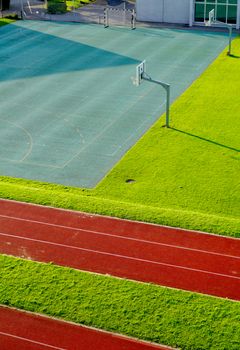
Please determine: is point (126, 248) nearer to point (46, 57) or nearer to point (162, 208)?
point (162, 208)

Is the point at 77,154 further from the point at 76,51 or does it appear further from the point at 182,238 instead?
the point at 76,51

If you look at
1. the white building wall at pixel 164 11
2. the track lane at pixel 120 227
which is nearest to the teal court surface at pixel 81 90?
the track lane at pixel 120 227

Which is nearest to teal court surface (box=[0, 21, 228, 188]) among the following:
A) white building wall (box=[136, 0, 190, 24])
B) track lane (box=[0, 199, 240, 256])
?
track lane (box=[0, 199, 240, 256])

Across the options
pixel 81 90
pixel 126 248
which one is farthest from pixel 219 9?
pixel 126 248

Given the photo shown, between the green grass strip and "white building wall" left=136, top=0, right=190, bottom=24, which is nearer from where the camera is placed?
the green grass strip

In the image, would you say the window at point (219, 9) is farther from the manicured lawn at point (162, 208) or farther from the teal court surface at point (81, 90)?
the manicured lawn at point (162, 208)

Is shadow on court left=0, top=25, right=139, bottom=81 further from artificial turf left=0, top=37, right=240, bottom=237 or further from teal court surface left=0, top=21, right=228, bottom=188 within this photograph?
artificial turf left=0, top=37, right=240, bottom=237

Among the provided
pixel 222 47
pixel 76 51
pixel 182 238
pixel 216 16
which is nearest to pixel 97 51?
pixel 76 51
